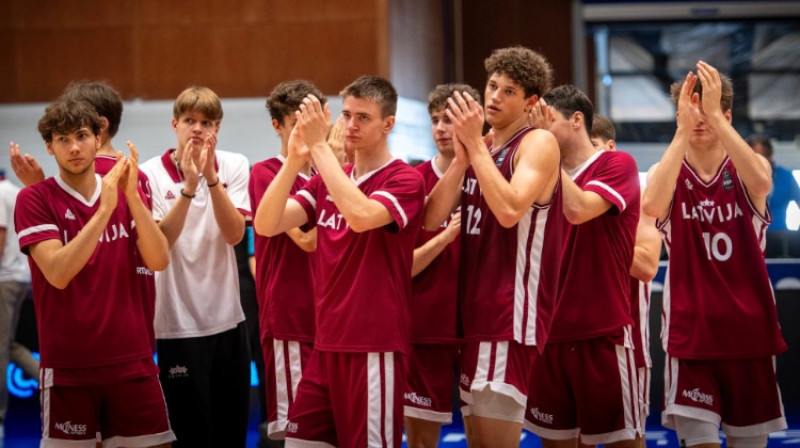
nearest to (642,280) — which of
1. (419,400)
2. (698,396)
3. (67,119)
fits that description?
(698,396)

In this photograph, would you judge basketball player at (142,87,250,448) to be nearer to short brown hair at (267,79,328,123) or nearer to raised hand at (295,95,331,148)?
short brown hair at (267,79,328,123)

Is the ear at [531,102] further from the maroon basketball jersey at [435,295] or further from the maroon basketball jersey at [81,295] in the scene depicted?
the maroon basketball jersey at [81,295]

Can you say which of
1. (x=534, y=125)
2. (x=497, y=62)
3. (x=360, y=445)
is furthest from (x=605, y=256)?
(x=360, y=445)

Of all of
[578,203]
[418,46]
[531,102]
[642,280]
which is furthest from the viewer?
[418,46]

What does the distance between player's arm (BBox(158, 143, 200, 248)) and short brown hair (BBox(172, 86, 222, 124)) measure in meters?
0.31

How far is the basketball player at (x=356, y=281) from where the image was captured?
4098 mm

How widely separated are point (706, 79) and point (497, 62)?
101 centimetres

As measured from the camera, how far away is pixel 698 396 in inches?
190

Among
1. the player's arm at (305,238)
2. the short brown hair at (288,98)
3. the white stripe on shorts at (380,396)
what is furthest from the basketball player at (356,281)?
the short brown hair at (288,98)

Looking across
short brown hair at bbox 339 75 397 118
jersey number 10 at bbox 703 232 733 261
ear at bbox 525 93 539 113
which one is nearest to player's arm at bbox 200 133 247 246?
short brown hair at bbox 339 75 397 118

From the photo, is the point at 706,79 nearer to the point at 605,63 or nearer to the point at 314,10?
the point at 314,10

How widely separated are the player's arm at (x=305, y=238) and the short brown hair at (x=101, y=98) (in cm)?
101

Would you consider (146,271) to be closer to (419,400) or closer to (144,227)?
(144,227)

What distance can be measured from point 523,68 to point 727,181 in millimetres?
1212
